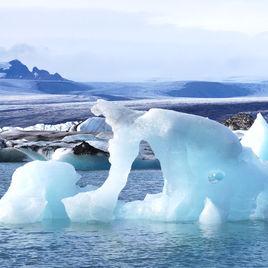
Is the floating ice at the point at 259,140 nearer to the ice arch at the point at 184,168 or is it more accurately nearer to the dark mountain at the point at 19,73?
the ice arch at the point at 184,168

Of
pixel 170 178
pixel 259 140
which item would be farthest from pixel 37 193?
pixel 259 140

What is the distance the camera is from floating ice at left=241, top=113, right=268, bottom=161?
19922 millimetres

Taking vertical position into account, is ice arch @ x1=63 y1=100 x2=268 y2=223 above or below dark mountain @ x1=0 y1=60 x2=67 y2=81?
below

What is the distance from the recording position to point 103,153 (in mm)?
32625

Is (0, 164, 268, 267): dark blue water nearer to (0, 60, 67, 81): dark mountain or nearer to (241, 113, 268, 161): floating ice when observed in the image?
(241, 113, 268, 161): floating ice

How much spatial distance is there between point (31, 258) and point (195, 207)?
3989mm

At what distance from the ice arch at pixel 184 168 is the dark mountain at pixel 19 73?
85.4 metres

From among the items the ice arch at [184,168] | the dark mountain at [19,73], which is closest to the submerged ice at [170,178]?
the ice arch at [184,168]

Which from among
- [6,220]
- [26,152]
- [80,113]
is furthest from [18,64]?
[6,220]

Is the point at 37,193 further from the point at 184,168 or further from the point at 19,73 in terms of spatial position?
the point at 19,73

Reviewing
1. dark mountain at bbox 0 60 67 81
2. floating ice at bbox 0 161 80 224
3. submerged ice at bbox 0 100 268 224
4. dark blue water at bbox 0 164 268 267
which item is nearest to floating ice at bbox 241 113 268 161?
submerged ice at bbox 0 100 268 224

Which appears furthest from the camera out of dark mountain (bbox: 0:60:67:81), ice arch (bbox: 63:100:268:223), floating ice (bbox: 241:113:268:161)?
dark mountain (bbox: 0:60:67:81)

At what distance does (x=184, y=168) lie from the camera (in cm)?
1445

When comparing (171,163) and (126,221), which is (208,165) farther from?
(126,221)
